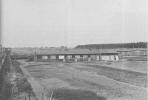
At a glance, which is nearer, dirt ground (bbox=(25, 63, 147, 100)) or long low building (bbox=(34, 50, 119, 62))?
dirt ground (bbox=(25, 63, 147, 100))

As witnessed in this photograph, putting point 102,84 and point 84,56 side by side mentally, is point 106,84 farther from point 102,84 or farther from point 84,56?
point 84,56

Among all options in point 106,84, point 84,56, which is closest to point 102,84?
point 106,84

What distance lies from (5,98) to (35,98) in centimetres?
161

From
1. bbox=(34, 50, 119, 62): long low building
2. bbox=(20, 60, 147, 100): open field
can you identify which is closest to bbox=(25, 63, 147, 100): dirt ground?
bbox=(20, 60, 147, 100): open field

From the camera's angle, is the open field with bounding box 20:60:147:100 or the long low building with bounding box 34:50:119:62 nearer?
the open field with bounding box 20:60:147:100

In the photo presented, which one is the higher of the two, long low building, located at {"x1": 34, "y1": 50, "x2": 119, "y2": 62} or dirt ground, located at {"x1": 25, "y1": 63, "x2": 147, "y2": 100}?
long low building, located at {"x1": 34, "y1": 50, "x2": 119, "y2": 62}

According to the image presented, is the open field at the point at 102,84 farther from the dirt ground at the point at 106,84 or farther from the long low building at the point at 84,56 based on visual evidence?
the long low building at the point at 84,56

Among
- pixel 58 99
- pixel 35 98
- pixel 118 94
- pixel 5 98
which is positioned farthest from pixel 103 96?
pixel 5 98

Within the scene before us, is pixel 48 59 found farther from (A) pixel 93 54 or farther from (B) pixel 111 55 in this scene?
(B) pixel 111 55

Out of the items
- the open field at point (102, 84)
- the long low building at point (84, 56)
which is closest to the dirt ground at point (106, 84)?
the open field at point (102, 84)

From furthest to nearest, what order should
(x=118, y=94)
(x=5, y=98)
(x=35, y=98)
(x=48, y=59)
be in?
1. (x=48, y=59)
2. (x=118, y=94)
3. (x=35, y=98)
4. (x=5, y=98)

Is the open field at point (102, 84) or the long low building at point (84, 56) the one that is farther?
the long low building at point (84, 56)

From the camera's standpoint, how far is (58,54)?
45.4 metres

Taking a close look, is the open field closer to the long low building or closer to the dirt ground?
the dirt ground
